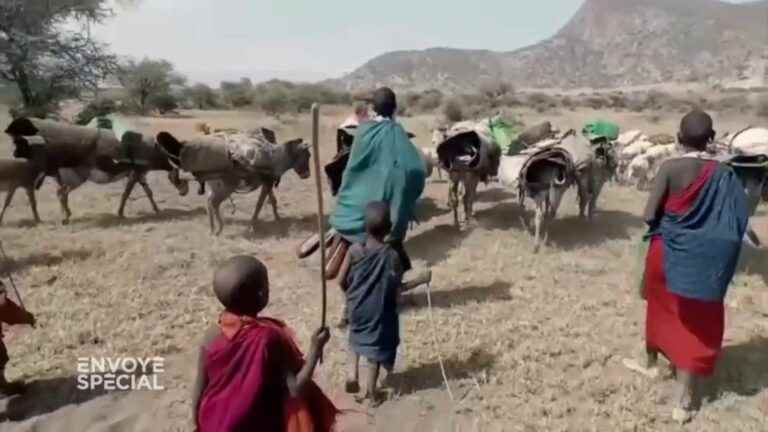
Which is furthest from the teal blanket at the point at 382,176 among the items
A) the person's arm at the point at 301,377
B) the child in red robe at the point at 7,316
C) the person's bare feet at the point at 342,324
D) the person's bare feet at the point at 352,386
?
the person's arm at the point at 301,377

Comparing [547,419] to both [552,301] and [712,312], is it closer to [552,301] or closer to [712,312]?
[712,312]

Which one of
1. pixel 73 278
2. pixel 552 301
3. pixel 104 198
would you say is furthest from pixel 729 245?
pixel 104 198

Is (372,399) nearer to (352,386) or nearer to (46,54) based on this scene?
(352,386)

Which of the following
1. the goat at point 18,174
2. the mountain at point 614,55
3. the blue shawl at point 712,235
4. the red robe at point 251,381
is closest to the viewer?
the red robe at point 251,381

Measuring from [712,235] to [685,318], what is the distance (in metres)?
0.58

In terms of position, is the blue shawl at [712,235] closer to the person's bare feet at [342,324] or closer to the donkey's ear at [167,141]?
the person's bare feet at [342,324]

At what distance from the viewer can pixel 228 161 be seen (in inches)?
349

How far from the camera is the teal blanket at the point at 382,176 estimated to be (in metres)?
5.91

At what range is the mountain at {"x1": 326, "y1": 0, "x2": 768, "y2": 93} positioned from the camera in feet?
289

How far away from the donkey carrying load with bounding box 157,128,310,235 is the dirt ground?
0.58 m

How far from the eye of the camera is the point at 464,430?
14.8 feet

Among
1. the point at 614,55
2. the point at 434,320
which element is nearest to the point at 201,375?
the point at 434,320

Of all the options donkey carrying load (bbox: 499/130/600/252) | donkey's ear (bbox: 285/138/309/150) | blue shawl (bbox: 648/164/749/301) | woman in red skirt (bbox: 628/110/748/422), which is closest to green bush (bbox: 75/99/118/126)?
donkey's ear (bbox: 285/138/309/150)

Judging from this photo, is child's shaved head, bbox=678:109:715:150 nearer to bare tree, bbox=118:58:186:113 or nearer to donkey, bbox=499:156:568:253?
donkey, bbox=499:156:568:253
